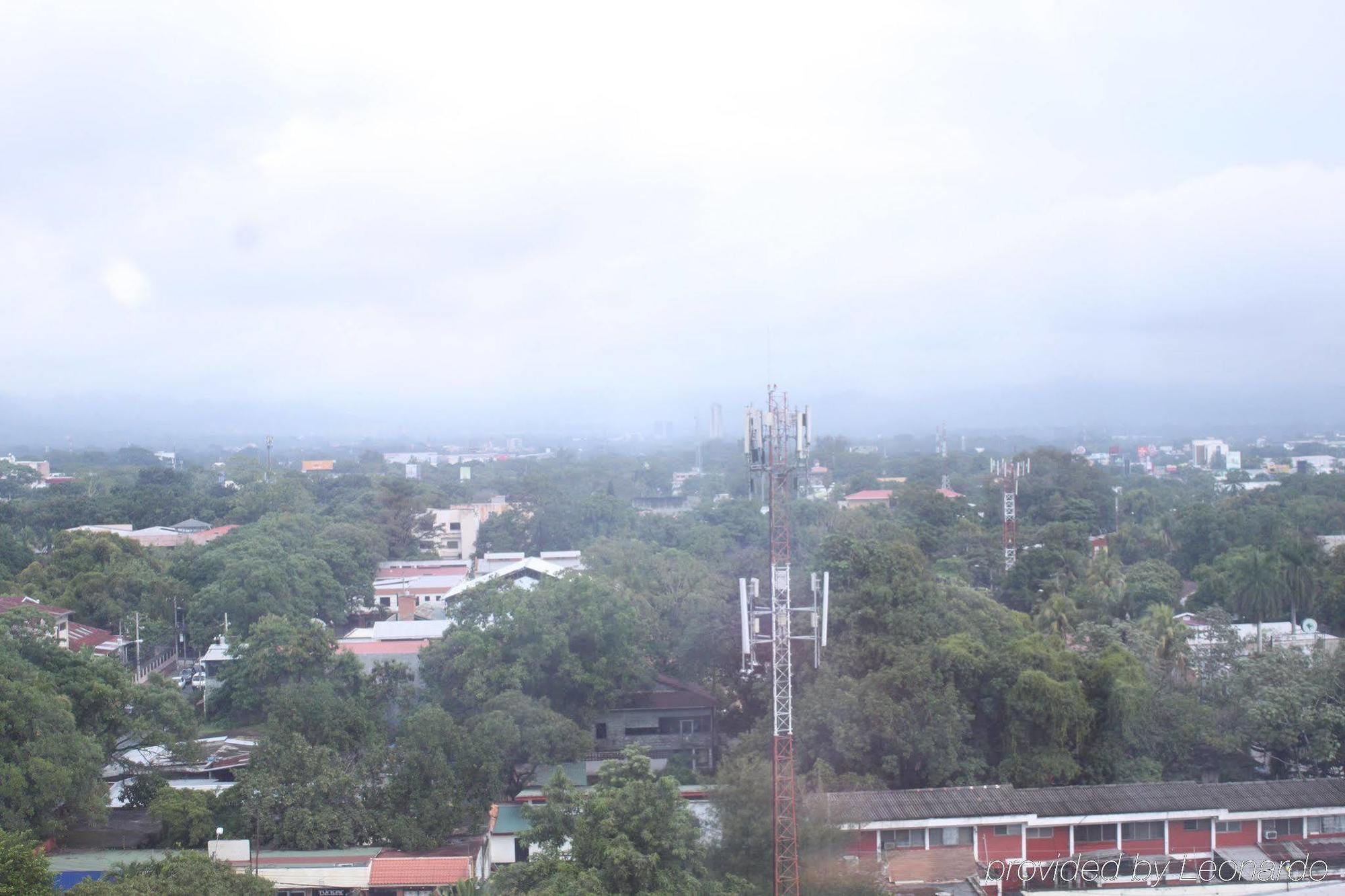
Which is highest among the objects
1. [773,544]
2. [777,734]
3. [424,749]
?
[773,544]

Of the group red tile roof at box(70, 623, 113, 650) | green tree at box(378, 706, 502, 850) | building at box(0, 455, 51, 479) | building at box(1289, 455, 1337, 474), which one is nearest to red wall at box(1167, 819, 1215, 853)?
green tree at box(378, 706, 502, 850)

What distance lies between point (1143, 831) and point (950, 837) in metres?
2.03

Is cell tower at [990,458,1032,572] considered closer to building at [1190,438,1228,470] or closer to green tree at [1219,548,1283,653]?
green tree at [1219,548,1283,653]

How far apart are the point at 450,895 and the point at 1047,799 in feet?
19.7

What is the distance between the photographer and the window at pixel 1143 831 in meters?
10.7

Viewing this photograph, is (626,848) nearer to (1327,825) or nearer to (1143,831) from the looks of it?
(1143,831)

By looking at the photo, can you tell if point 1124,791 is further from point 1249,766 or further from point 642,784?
point 642,784

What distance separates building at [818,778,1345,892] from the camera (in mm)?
10367

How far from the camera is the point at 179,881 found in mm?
8242

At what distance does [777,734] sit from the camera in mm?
8336

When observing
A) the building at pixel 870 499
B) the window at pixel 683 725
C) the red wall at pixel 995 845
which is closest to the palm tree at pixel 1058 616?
the window at pixel 683 725

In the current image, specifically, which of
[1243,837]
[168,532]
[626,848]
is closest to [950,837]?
[1243,837]

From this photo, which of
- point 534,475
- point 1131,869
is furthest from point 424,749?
point 534,475

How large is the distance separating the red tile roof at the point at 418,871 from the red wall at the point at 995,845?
506 cm
